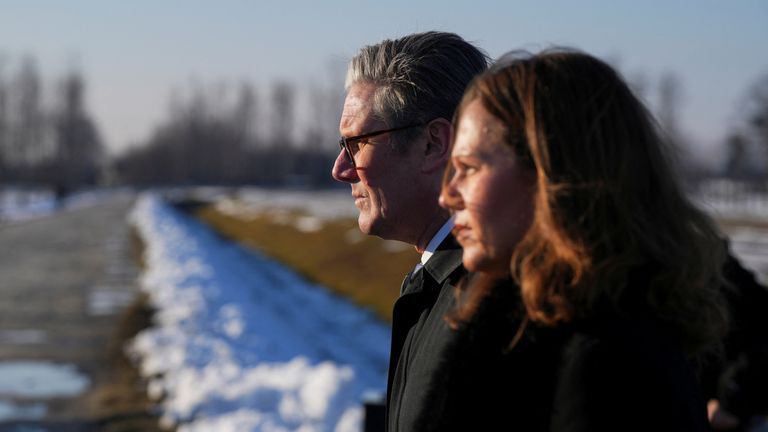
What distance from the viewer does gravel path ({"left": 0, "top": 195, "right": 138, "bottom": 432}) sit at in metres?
8.02

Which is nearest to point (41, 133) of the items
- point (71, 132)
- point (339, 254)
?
point (71, 132)

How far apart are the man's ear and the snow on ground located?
13.7ft

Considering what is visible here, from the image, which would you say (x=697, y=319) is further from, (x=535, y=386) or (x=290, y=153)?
(x=290, y=153)

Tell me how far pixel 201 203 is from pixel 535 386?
60927mm

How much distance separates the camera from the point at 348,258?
1892cm

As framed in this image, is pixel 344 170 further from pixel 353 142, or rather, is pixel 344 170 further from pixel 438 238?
pixel 438 238

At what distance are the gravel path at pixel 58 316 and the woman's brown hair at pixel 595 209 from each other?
645 cm

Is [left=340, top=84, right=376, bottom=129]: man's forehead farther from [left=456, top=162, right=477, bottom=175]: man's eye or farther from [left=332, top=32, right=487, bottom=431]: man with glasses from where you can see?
[left=456, top=162, right=477, bottom=175]: man's eye

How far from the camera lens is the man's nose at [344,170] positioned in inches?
91.0

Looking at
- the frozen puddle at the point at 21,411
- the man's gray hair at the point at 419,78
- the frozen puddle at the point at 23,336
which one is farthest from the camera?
the frozen puddle at the point at 23,336

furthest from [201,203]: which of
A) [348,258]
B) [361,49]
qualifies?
[361,49]

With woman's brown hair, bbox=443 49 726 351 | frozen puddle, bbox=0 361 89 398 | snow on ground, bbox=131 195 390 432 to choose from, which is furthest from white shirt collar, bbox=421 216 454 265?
frozen puddle, bbox=0 361 89 398

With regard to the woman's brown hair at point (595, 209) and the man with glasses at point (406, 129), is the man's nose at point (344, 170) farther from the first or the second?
the woman's brown hair at point (595, 209)

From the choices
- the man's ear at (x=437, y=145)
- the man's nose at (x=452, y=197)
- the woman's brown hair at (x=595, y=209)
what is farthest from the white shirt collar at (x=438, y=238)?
the woman's brown hair at (x=595, y=209)
